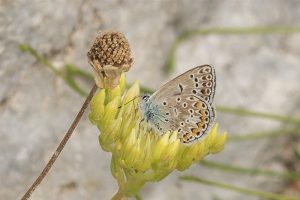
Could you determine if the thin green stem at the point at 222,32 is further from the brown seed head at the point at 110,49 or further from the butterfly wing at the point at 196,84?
the brown seed head at the point at 110,49

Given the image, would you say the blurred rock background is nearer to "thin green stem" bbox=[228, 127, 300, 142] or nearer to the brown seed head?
"thin green stem" bbox=[228, 127, 300, 142]

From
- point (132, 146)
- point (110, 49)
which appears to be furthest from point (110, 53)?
point (132, 146)

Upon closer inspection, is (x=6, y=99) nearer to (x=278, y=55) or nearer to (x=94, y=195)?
(x=94, y=195)

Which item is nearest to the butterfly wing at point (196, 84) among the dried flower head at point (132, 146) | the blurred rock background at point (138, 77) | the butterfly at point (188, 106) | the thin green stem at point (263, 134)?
the butterfly at point (188, 106)

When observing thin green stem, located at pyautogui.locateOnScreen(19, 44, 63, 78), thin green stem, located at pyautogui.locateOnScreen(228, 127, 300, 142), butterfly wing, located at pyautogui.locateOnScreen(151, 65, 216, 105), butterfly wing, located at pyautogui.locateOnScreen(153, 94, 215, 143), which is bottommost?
butterfly wing, located at pyautogui.locateOnScreen(153, 94, 215, 143)

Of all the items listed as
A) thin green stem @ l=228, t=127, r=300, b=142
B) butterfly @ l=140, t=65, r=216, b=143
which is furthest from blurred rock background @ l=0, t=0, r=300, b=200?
butterfly @ l=140, t=65, r=216, b=143

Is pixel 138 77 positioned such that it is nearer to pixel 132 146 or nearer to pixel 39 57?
pixel 39 57
